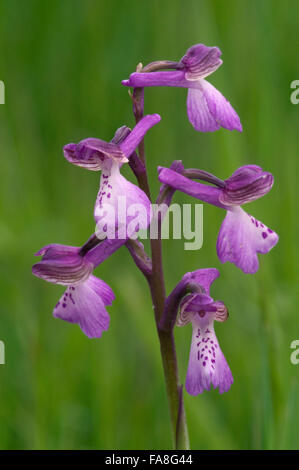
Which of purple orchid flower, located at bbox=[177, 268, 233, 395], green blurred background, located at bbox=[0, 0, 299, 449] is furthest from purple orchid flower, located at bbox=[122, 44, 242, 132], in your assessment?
green blurred background, located at bbox=[0, 0, 299, 449]

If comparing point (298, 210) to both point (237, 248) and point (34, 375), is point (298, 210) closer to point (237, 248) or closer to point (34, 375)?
point (34, 375)

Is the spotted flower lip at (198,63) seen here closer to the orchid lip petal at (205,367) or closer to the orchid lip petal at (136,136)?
the orchid lip petal at (136,136)

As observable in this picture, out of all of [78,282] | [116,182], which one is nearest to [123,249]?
[78,282]

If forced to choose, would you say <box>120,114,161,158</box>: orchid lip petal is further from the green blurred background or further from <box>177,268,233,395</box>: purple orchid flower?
the green blurred background

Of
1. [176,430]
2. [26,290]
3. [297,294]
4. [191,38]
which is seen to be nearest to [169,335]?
[176,430]

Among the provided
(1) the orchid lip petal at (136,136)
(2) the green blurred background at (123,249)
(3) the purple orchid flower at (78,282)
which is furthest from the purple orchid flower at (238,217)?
(2) the green blurred background at (123,249)

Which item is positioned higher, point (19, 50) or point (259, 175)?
point (19, 50)

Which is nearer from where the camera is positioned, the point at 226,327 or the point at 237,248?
the point at 237,248
